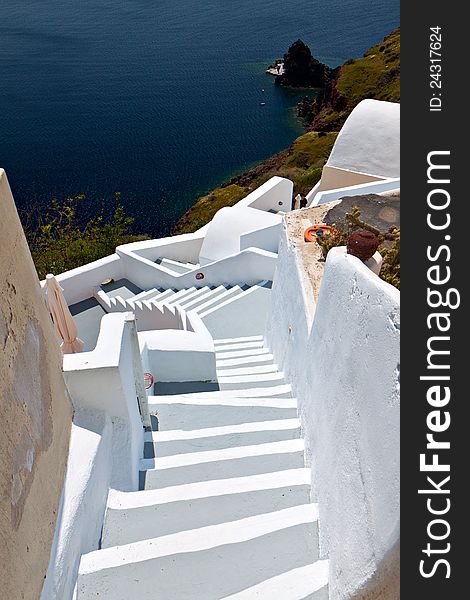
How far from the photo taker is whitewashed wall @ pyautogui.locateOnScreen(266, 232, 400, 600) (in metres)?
3.47

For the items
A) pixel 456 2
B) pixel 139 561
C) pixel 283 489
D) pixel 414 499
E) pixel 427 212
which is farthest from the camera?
pixel 283 489

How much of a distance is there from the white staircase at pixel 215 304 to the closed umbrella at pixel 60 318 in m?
4.13

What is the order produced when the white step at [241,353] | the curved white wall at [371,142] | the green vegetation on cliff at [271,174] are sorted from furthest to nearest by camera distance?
the green vegetation on cliff at [271,174], the curved white wall at [371,142], the white step at [241,353]

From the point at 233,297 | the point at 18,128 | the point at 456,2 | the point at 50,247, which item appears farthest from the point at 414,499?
the point at 18,128

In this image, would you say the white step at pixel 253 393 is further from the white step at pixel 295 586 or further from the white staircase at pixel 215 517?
the white step at pixel 295 586

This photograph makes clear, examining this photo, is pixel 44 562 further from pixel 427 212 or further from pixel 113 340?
pixel 427 212

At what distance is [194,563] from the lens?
452 centimetres

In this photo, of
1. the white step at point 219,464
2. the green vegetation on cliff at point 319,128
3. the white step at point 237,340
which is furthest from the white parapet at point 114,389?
the green vegetation on cliff at point 319,128

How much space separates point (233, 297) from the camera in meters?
13.9

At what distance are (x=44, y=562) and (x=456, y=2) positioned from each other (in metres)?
5.00

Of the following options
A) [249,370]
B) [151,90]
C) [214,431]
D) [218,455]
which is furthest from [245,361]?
[151,90]

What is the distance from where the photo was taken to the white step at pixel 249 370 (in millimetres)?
9633

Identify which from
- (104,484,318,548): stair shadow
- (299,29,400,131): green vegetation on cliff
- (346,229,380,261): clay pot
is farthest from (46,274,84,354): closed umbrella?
(299,29,400,131): green vegetation on cliff

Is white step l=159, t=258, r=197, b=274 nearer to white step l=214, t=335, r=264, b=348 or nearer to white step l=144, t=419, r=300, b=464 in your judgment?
white step l=214, t=335, r=264, b=348
